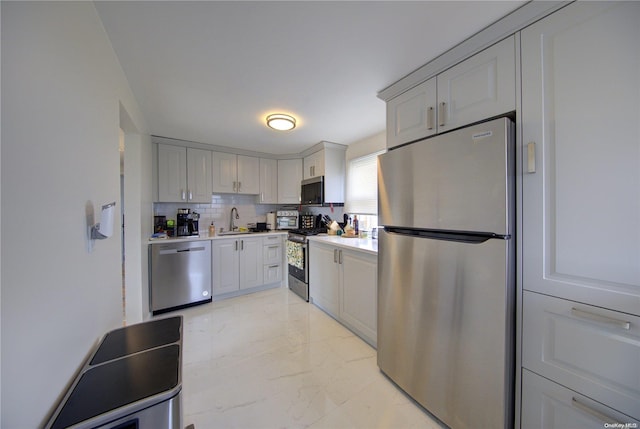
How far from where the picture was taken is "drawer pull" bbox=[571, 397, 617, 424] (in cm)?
85

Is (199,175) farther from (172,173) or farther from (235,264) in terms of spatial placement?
(235,264)

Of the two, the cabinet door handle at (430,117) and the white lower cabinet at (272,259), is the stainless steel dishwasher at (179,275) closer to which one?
the white lower cabinet at (272,259)

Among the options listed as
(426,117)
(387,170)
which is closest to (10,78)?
(387,170)

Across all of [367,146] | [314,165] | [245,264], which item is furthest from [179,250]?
[367,146]

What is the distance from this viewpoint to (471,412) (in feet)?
3.85

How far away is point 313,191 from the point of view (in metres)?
3.46

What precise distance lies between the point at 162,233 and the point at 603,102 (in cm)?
398

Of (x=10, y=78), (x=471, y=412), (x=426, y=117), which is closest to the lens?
(x=10, y=78)

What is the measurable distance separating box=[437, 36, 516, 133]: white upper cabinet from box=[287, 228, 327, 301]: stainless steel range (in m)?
2.27

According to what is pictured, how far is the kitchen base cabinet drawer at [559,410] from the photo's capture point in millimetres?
857

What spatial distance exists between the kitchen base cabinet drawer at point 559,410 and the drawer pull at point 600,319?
0.33 meters

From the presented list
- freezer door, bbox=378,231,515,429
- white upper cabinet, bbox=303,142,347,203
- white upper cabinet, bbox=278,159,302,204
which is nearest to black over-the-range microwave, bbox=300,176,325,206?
white upper cabinet, bbox=303,142,347,203

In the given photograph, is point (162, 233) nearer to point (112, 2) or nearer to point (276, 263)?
point (276, 263)

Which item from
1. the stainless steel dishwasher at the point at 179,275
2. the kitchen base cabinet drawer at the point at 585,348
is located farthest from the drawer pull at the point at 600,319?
the stainless steel dishwasher at the point at 179,275
